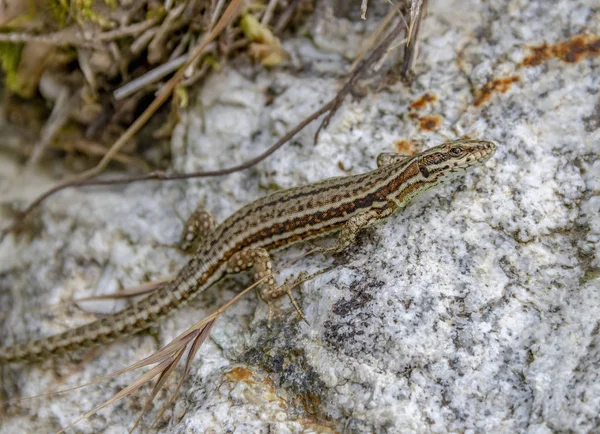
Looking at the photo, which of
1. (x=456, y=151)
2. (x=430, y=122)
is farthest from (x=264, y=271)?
(x=430, y=122)

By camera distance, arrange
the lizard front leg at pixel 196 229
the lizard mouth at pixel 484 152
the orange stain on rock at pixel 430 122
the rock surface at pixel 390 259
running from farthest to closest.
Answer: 1. the lizard front leg at pixel 196 229
2. the orange stain on rock at pixel 430 122
3. the lizard mouth at pixel 484 152
4. the rock surface at pixel 390 259

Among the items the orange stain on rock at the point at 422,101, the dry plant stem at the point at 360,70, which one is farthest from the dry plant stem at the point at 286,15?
the orange stain on rock at the point at 422,101

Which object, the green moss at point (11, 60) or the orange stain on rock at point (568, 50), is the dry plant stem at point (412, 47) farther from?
the green moss at point (11, 60)

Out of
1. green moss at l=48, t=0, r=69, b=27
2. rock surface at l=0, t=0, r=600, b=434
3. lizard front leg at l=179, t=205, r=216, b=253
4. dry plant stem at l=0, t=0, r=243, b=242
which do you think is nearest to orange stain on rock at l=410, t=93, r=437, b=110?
rock surface at l=0, t=0, r=600, b=434

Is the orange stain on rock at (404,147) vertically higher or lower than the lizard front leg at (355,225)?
higher

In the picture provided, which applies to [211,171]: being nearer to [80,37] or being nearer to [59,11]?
[80,37]

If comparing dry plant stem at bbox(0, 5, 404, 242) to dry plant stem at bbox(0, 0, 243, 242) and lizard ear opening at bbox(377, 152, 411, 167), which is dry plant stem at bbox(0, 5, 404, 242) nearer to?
dry plant stem at bbox(0, 0, 243, 242)
